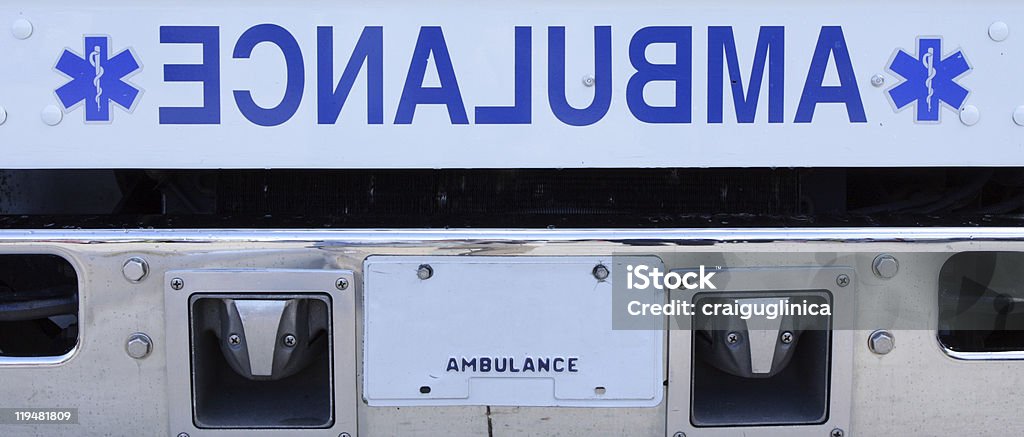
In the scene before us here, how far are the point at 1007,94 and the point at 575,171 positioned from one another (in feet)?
2.57

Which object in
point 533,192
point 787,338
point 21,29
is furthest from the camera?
point 533,192

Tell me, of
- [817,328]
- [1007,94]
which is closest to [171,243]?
[817,328]

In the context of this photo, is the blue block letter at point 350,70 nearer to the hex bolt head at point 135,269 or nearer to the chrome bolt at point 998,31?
the hex bolt head at point 135,269

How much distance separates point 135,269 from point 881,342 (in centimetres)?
132

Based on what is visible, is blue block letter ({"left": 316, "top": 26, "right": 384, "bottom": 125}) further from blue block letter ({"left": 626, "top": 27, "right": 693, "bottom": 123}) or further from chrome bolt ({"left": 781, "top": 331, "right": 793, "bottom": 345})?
chrome bolt ({"left": 781, "top": 331, "right": 793, "bottom": 345})

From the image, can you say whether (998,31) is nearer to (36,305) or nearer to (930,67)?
(930,67)

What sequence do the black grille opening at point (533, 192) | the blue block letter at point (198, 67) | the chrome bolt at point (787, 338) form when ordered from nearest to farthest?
the blue block letter at point (198, 67) < the chrome bolt at point (787, 338) < the black grille opening at point (533, 192)

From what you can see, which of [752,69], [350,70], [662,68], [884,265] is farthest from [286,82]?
[884,265]

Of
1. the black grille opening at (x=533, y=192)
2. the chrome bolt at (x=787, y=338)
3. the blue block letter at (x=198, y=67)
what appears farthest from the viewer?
the black grille opening at (x=533, y=192)

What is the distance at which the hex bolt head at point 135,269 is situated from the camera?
5.32 feet

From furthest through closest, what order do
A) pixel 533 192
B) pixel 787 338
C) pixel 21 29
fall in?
pixel 533 192 → pixel 787 338 → pixel 21 29

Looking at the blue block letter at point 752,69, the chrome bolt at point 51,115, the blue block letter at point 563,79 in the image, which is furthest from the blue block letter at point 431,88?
the chrome bolt at point 51,115

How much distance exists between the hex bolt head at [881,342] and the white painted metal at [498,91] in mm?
311

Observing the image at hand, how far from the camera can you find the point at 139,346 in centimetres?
164
